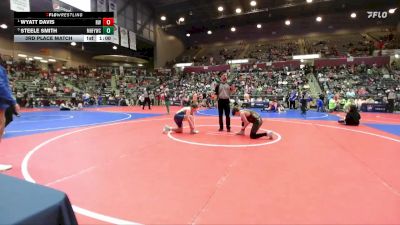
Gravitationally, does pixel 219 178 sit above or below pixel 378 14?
below

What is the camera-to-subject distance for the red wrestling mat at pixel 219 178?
8.39 feet

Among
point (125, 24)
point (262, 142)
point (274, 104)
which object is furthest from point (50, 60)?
point (262, 142)

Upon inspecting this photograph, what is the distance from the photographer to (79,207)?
2699mm

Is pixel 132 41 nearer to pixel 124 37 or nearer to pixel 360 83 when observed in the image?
pixel 124 37

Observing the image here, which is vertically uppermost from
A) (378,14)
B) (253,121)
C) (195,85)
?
(378,14)

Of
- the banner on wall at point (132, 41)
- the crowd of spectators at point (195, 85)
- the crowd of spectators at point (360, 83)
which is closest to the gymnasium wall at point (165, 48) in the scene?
the crowd of spectators at point (195, 85)

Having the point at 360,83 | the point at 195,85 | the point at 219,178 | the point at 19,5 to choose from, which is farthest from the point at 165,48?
the point at 219,178

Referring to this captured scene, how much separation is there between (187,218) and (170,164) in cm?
183
